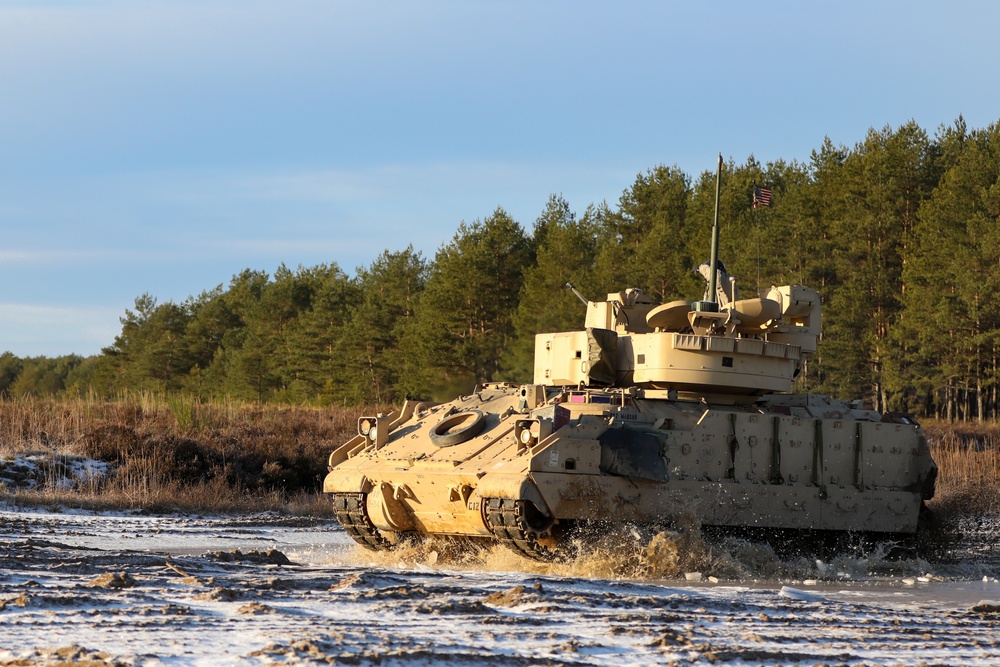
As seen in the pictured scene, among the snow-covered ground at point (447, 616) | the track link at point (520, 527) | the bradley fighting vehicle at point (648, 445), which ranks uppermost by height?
the bradley fighting vehicle at point (648, 445)

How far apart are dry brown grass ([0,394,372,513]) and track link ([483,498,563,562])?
9.38 meters

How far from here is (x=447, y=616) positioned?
9312 mm

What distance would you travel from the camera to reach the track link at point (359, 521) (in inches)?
644

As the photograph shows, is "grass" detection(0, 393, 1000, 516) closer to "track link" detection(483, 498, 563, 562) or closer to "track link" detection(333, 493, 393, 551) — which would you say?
"track link" detection(333, 493, 393, 551)

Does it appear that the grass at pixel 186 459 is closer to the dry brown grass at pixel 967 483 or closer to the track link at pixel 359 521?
the dry brown grass at pixel 967 483

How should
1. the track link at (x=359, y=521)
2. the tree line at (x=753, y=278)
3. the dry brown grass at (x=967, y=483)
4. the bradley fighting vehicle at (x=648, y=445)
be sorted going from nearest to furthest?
the bradley fighting vehicle at (x=648, y=445)
the track link at (x=359, y=521)
the dry brown grass at (x=967, y=483)
the tree line at (x=753, y=278)

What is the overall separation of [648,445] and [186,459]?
1255 centimetres

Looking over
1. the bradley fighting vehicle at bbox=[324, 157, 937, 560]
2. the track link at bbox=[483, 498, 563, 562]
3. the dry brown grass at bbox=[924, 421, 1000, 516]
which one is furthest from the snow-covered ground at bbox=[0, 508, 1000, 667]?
the dry brown grass at bbox=[924, 421, 1000, 516]

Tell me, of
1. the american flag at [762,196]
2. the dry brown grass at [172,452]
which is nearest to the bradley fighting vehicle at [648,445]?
the american flag at [762,196]

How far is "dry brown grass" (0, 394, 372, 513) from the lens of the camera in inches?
899

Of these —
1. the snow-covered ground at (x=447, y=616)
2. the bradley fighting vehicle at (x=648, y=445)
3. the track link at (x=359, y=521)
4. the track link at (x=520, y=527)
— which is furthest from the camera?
the track link at (x=359, y=521)

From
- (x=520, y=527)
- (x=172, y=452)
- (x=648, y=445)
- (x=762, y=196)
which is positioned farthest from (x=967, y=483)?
(x=172, y=452)

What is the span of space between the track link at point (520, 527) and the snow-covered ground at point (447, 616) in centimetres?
23

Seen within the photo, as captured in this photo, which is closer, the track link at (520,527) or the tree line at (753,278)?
the track link at (520,527)
